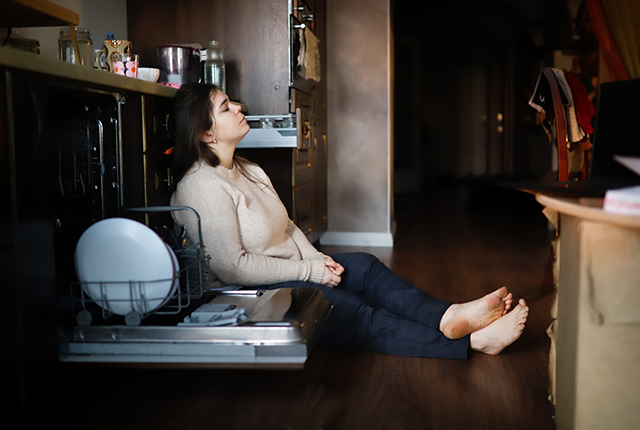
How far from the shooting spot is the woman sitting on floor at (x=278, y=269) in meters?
1.87

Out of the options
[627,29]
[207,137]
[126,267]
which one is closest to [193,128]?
[207,137]

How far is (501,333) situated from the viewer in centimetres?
190

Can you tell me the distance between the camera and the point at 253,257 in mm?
1914

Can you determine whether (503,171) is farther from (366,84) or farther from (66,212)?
(66,212)

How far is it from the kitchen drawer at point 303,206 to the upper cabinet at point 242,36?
526mm

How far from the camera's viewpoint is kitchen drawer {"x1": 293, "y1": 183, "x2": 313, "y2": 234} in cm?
340

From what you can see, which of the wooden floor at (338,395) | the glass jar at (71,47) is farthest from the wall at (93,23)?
the wooden floor at (338,395)

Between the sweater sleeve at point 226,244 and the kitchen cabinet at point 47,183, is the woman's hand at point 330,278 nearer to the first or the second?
the sweater sleeve at point 226,244

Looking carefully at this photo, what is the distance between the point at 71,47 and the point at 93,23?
1.94 feet

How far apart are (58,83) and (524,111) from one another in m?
5.71

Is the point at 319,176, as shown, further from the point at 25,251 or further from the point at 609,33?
the point at 25,251

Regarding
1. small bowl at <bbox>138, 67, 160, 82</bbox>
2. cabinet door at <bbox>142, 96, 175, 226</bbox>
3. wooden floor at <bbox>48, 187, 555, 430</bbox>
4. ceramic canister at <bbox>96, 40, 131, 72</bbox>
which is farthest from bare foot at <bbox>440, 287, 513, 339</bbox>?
ceramic canister at <bbox>96, 40, 131, 72</bbox>

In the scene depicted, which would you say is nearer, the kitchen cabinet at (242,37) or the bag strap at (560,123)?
the bag strap at (560,123)

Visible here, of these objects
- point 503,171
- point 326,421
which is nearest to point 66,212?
point 326,421
